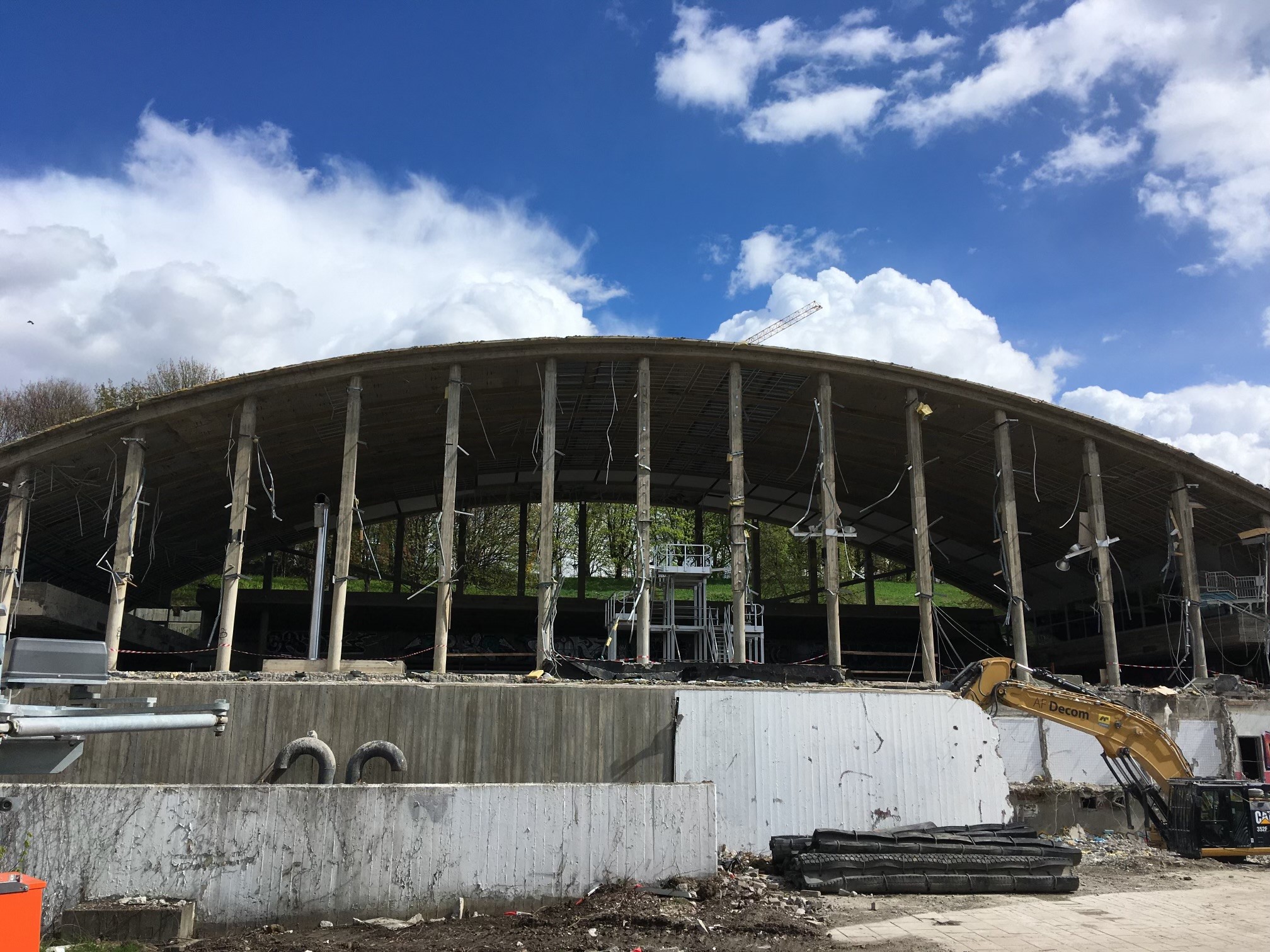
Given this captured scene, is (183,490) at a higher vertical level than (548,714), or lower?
higher

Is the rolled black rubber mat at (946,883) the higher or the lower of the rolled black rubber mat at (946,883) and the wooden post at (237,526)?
the lower

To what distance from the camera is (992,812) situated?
56.7 ft

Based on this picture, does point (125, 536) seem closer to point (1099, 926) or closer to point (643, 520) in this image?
point (643, 520)

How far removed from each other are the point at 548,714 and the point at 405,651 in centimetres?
2849

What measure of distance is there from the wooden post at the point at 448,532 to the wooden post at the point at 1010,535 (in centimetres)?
1545

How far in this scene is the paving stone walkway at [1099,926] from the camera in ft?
34.6

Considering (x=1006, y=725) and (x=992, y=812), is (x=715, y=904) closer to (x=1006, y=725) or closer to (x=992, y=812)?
(x=992, y=812)

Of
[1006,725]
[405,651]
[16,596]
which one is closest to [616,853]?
[1006,725]

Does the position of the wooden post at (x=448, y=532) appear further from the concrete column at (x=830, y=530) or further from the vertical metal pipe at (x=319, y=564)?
the concrete column at (x=830, y=530)

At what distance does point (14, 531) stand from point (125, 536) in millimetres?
3158

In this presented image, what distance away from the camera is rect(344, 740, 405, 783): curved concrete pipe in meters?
15.0

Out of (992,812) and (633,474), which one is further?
(633,474)

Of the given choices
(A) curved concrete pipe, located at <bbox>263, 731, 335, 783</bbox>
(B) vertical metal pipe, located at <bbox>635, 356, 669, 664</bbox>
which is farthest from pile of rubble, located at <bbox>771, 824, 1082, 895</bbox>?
(B) vertical metal pipe, located at <bbox>635, 356, 669, 664</bbox>

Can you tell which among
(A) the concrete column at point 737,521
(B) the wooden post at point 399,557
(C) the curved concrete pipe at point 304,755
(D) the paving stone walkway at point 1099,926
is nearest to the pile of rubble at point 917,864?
(D) the paving stone walkway at point 1099,926
